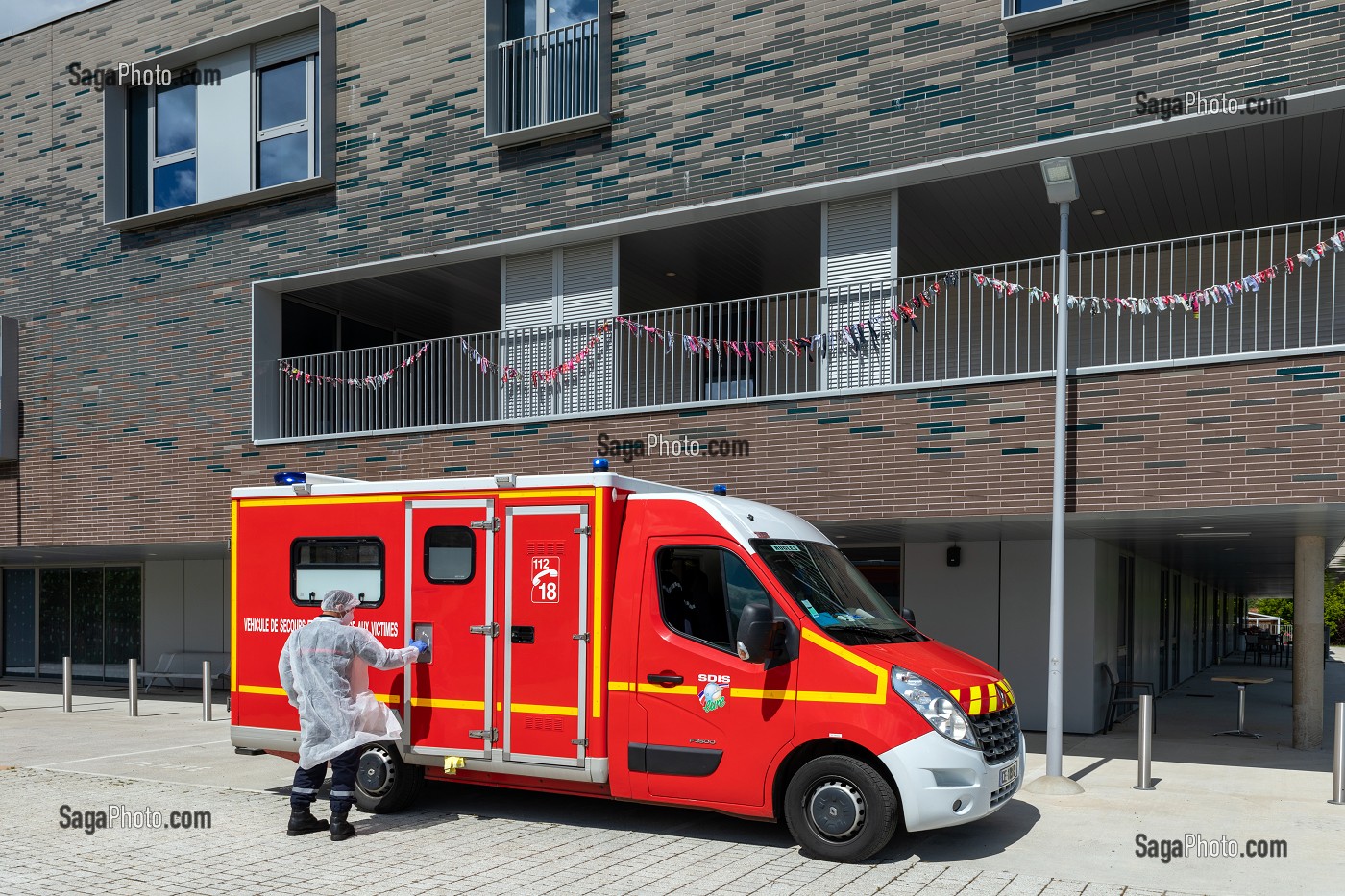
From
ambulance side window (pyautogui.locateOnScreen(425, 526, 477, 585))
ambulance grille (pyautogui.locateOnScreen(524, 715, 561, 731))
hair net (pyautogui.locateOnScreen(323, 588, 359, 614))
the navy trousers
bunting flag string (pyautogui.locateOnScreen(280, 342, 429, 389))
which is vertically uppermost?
bunting flag string (pyautogui.locateOnScreen(280, 342, 429, 389))

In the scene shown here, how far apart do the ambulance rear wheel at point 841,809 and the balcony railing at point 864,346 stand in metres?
4.58

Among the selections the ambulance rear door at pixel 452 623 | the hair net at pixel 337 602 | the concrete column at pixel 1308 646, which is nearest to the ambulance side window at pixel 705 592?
the ambulance rear door at pixel 452 623

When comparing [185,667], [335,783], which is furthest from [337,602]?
[185,667]

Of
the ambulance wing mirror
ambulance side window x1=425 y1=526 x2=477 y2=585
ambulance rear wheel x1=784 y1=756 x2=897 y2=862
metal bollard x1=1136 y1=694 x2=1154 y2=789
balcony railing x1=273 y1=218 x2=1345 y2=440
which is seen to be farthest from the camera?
balcony railing x1=273 y1=218 x2=1345 y2=440

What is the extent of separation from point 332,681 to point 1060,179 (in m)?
7.12

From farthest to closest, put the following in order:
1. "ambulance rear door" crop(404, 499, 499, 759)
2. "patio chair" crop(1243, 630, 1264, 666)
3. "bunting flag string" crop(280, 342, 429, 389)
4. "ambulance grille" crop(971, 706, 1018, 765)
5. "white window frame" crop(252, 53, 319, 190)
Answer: "patio chair" crop(1243, 630, 1264, 666)
"white window frame" crop(252, 53, 319, 190)
"bunting flag string" crop(280, 342, 429, 389)
"ambulance rear door" crop(404, 499, 499, 759)
"ambulance grille" crop(971, 706, 1018, 765)

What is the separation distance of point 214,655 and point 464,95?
12793 mm

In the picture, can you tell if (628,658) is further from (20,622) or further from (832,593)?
(20,622)

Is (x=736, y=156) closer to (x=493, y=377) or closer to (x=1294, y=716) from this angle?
(x=493, y=377)

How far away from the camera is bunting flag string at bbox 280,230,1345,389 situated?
10.1 meters

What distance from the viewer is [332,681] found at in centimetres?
819

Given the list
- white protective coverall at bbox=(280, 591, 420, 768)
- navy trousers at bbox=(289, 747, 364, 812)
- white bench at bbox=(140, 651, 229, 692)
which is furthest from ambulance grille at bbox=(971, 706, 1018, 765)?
white bench at bbox=(140, 651, 229, 692)

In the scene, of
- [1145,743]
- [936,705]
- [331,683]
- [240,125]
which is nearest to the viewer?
[936,705]

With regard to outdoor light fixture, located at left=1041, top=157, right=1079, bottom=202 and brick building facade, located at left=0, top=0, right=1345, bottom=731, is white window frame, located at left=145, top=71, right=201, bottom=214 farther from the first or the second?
outdoor light fixture, located at left=1041, top=157, right=1079, bottom=202
